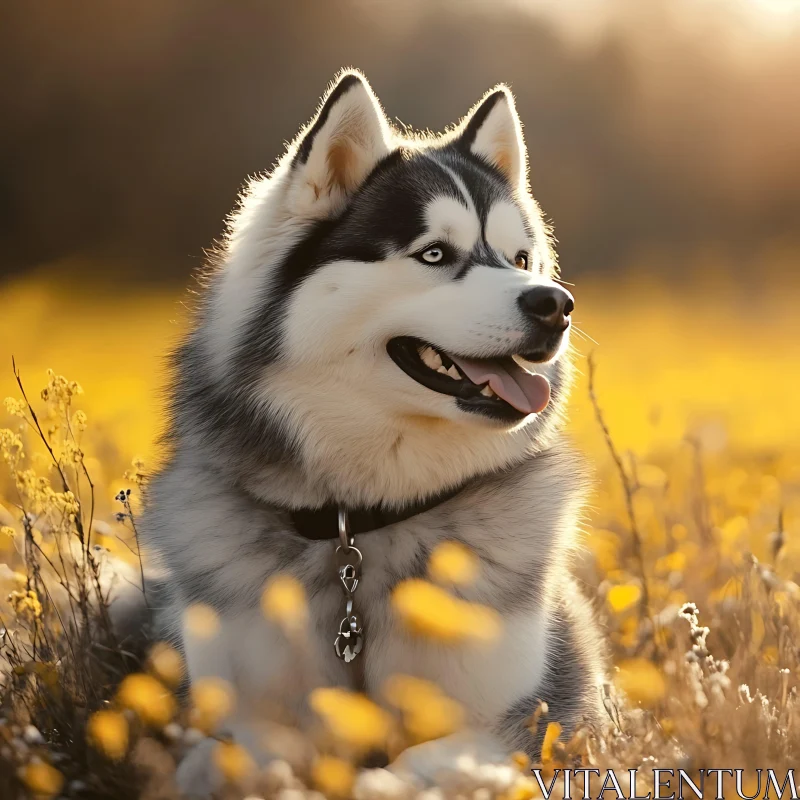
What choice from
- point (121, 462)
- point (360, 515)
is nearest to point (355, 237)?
point (360, 515)

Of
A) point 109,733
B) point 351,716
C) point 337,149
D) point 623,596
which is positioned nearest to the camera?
point 351,716

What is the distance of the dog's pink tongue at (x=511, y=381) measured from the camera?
290 centimetres

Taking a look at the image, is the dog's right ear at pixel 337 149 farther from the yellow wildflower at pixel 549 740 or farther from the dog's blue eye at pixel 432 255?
the yellow wildflower at pixel 549 740

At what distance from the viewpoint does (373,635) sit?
2818mm

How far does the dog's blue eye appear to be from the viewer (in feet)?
9.77

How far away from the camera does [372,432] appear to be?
300cm

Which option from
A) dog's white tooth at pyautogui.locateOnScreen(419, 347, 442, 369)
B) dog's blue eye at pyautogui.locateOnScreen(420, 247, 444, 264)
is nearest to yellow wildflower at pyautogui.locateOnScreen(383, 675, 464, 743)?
dog's white tooth at pyautogui.locateOnScreen(419, 347, 442, 369)

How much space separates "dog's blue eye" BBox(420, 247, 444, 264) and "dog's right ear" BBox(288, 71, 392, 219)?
Answer: 385 millimetres

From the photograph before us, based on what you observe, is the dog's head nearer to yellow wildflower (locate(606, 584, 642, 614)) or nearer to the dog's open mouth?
the dog's open mouth

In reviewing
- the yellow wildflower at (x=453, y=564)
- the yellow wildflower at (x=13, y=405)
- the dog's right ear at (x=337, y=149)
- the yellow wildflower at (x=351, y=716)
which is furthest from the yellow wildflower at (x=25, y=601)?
the dog's right ear at (x=337, y=149)

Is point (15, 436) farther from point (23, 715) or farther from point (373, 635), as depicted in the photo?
point (373, 635)

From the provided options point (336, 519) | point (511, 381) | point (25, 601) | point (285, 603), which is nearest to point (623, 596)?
point (511, 381)

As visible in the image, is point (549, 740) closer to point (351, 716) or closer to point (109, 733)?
point (351, 716)

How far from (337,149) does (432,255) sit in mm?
534
